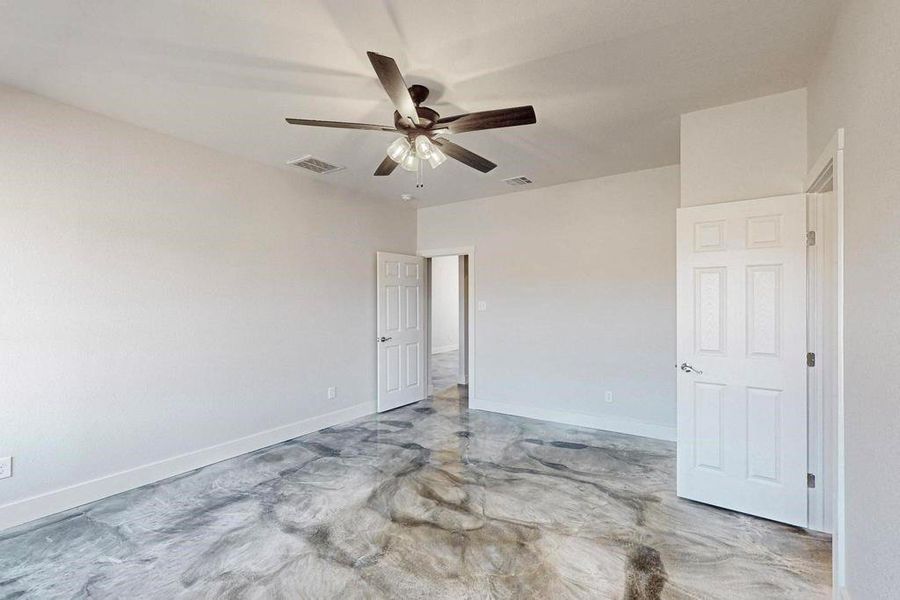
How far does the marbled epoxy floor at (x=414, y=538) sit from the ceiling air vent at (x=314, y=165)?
2721mm

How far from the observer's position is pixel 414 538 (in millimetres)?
2410

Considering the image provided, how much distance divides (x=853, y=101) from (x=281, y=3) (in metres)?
2.47

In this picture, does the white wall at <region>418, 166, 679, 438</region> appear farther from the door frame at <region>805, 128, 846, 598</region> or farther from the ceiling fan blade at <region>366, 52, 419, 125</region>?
the ceiling fan blade at <region>366, 52, 419, 125</region>

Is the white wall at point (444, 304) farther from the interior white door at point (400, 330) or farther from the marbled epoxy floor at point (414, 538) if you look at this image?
the marbled epoxy floor at point (414, 538)

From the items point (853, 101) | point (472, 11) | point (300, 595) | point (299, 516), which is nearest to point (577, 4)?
point (472, 11)

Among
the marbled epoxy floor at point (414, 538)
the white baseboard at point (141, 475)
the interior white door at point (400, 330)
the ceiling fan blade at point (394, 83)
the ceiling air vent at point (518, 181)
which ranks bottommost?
the marbled epoxy floor at point (414, 538)

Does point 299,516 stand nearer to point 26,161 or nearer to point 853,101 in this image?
point 26,161

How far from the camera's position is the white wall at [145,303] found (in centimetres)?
262

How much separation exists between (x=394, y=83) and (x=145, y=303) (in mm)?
2663

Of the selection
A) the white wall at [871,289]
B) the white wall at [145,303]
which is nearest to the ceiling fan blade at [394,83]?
the white wall at [871,289]

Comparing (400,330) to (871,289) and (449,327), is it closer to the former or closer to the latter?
(871,289)

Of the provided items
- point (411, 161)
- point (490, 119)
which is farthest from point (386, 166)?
point (490, 119)

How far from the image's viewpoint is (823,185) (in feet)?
7.61

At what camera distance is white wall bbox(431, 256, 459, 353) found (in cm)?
1045
